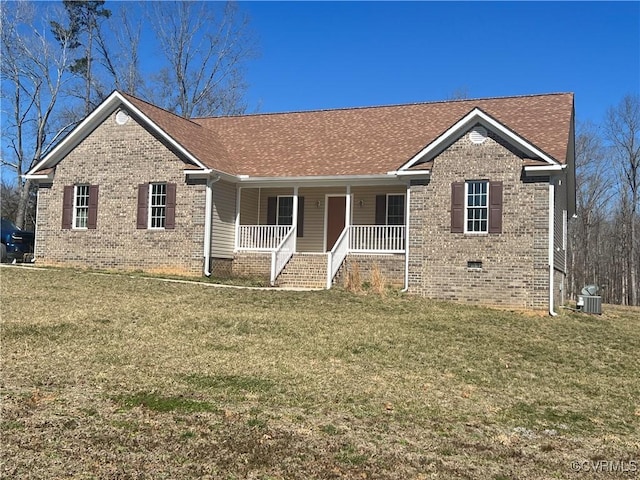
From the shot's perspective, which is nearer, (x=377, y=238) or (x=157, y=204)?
(x=377, y=238)

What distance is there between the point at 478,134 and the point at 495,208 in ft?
6.58

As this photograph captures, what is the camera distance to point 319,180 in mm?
19578

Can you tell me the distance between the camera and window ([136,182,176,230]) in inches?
775

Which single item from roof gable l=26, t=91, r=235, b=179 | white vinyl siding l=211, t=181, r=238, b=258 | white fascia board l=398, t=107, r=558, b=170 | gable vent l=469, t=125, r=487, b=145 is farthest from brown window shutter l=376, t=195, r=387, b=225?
roof gable l=26, t=91, r=235, b=179

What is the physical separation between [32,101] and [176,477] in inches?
1485

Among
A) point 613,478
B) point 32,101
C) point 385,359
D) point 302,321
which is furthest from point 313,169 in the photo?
point 32,101

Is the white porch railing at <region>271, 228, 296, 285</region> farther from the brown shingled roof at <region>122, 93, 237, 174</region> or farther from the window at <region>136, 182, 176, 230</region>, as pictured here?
the window at <region>136, 182, 176, 230</region>

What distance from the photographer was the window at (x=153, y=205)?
64.6ft

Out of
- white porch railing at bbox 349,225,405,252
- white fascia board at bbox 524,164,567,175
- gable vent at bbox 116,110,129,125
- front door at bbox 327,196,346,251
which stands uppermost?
gable vent at bbox 116,110,129,125

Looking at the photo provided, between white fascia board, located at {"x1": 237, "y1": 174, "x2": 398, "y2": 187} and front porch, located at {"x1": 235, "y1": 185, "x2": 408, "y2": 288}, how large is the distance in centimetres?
38

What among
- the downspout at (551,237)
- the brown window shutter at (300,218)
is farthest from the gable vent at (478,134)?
the brown window shutter at (300,218)

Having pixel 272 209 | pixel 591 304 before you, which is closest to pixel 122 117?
pixel 272 209

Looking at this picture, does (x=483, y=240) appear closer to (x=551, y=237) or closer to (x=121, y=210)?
(x=551, y=237)

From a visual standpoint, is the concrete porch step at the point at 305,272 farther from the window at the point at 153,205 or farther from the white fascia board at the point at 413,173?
the window at the point at 153,205
